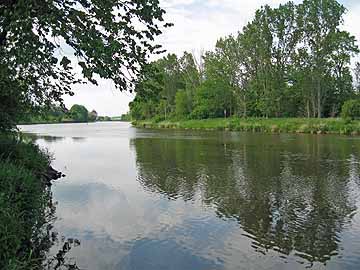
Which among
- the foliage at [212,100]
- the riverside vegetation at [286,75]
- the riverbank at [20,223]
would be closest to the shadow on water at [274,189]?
the riverbank at [20,223]

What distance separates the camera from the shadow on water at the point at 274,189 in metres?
8.64

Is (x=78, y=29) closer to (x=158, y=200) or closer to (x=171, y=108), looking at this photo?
(x=158, y=200)

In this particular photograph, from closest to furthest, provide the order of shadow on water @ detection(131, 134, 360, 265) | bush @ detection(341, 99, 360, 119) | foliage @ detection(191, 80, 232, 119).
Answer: shadow on water @ detection(131, 134, 360, 265)
bush @ detection(341, 99, 360, 119)
foliage @ detection(191, 80, 232, 119)


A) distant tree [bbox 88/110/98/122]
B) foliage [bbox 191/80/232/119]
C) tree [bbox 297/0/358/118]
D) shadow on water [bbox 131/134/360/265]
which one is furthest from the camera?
distant tree [bbox 88/110/98/122]

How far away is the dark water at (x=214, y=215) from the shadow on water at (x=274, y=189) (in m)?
0.03

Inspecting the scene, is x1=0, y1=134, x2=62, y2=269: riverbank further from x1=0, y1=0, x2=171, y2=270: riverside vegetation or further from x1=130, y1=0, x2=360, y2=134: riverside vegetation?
x1=130, y1=0, x2=360, y2=134: riverside vegetation

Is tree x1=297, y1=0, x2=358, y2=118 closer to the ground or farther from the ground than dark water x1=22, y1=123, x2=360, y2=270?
farther from the ground

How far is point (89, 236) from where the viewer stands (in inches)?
354

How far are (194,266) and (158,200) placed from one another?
5.34 metres

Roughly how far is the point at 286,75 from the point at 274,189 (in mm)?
41965

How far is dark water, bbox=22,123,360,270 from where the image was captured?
24.9ft

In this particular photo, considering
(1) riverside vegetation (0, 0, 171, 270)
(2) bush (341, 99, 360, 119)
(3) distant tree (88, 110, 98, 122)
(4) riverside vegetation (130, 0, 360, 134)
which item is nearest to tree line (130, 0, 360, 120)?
(4) riverside vegetation (130, 0, 360, 134)

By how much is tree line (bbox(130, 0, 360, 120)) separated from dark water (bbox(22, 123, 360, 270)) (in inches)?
1147

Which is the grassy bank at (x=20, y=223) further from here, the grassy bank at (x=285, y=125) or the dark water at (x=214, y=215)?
the grassy bank at (x=285, y=125)
